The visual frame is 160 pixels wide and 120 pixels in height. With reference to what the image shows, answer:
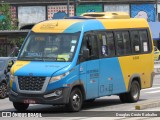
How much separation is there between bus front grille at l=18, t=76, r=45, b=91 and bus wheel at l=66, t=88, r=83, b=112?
2.92 feet

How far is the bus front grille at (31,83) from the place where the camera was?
15516 millimetres

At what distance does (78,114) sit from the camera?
15.5 metres

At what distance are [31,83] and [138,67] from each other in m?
4.81

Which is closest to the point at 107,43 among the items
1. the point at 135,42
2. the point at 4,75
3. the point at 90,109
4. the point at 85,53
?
the point at 85,53

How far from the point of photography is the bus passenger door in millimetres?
16375

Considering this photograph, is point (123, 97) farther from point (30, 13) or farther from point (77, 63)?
point (30, 13)

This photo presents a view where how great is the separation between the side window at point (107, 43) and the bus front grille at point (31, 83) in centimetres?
261

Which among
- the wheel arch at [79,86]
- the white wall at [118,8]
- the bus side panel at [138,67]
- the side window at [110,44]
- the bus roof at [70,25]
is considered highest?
the white wall at [118,8]

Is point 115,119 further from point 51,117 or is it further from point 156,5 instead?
point 156,5

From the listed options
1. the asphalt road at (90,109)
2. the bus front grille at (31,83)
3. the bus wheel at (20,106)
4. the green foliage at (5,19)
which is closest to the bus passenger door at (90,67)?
the asphalt road at (90,109)

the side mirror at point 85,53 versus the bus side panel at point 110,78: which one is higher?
the side mirror at point 85,53

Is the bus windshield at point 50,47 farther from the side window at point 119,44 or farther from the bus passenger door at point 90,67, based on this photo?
the side window at point 119,44

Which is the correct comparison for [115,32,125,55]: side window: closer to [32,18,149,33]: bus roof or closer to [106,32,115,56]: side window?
[106,32,115,56]: side window

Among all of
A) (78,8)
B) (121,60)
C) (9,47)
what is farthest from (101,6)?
(121,60)
